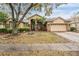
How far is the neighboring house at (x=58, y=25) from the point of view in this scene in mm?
3963

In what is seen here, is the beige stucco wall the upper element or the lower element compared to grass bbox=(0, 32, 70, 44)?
upper

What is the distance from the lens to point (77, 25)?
3977 millimetres

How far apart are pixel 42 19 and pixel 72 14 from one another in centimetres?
36

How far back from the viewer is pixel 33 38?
3955 millimetres

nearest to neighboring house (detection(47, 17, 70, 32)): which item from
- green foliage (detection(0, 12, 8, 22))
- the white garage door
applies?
the white garage door

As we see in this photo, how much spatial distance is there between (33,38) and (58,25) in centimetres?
34

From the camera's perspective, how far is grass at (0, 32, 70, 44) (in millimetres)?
3945

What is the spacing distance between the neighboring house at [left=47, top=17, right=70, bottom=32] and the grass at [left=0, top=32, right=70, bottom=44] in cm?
8

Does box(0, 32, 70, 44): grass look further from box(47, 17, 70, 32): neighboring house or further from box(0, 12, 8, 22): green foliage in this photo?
box(0, 12, 8, 22): green foliage

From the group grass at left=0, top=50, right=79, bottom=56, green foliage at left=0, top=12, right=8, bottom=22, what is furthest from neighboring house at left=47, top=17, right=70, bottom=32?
green foliage at left=0, top=12, right=8, bottom=22

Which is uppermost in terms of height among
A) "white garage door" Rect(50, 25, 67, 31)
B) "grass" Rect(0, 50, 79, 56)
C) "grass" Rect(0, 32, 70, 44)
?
"white garage door" Rect(50, 25, 67, 31)

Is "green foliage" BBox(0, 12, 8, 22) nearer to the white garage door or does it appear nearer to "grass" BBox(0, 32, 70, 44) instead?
"grass" BBox(0, 32, 70, 44)

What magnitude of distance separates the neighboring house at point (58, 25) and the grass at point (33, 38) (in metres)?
0.08

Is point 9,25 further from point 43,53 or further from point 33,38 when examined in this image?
point 43,53
